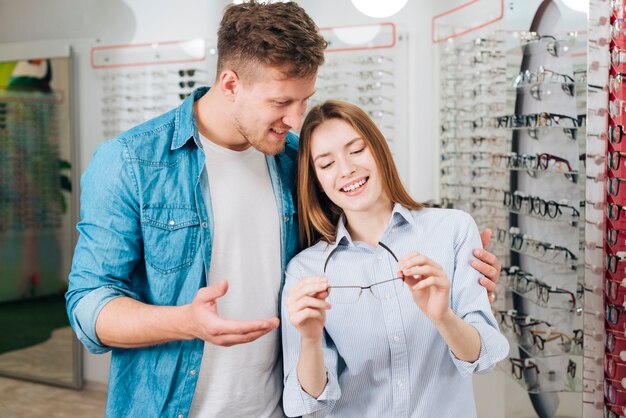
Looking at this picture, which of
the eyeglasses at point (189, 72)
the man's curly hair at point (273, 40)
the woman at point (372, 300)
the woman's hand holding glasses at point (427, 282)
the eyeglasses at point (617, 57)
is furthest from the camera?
the eyeglasses at point (189, 72)

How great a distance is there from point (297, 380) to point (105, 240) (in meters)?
0.61

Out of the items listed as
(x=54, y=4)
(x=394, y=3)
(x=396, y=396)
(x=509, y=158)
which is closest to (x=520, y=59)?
(x=509, y=158)

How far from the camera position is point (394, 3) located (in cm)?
454

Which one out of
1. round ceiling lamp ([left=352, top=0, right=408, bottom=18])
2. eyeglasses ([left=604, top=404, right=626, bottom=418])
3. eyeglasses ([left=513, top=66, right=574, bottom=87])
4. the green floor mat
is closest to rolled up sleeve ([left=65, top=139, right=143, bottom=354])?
eyeglasses ([left=513, top=66, right=574, bottom=87])

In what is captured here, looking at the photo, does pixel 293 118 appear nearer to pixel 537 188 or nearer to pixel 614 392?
pixel 537 188

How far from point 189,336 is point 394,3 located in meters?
3.43

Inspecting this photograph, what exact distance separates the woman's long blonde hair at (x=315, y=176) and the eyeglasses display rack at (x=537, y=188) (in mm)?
1369

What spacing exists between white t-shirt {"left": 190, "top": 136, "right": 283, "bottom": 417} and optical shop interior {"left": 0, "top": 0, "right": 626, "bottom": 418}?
1.07ft

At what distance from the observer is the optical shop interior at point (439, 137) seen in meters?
3.00

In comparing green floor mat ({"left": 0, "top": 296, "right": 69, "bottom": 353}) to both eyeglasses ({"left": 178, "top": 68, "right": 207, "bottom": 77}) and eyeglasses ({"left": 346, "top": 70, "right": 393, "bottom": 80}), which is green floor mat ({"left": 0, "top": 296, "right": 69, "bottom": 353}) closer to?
eyeglasses ({"left": 178, "top": 68, "right": 207, "bottom": 77})

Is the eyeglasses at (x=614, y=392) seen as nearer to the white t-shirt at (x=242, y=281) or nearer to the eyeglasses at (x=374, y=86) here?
the white t-shirt at (x=242, y=281)

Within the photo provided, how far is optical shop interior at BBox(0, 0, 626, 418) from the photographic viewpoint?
9.86 ft

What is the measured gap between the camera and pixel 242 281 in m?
1.93

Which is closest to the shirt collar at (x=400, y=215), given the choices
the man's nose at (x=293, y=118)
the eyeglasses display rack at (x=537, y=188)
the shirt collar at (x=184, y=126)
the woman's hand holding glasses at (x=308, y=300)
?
the man's nose at (x=293, y=118)
